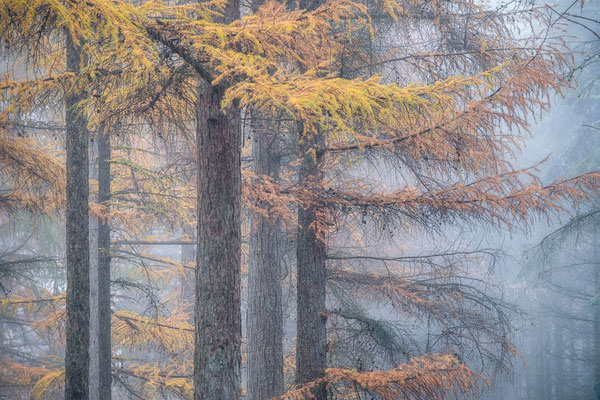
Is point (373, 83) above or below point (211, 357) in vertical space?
above

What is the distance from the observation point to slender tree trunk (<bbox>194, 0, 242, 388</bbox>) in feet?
16.2

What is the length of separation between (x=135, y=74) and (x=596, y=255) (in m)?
20.8

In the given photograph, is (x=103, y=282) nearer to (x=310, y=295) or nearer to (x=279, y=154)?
(x=279, y=154)

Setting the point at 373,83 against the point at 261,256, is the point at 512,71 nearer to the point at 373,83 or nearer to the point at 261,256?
the point at 373,83

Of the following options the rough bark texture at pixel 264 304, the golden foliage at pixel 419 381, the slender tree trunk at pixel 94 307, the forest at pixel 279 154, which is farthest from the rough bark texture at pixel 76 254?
the golden foliage at pixel 419 381

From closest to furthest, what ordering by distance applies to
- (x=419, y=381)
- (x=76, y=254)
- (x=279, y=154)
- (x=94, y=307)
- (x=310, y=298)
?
(x=419, y=381), (x=310, y=298), (x=76, y=254), (x=94, y=307), (x=279, y=154)

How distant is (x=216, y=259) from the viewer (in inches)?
197

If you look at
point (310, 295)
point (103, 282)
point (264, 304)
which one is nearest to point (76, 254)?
point (103, 282)

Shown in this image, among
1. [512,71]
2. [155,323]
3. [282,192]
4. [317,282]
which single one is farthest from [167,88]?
[155,323]

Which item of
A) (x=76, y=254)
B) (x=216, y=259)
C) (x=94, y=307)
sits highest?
(x=216, y=259)

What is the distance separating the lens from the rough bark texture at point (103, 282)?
364 inches

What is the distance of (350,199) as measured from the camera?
20.8ft

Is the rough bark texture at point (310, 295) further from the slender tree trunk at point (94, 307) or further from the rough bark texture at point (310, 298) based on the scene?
Result: the slender tree trunk at point (94, 307)

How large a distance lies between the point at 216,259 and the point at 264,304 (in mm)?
4371
